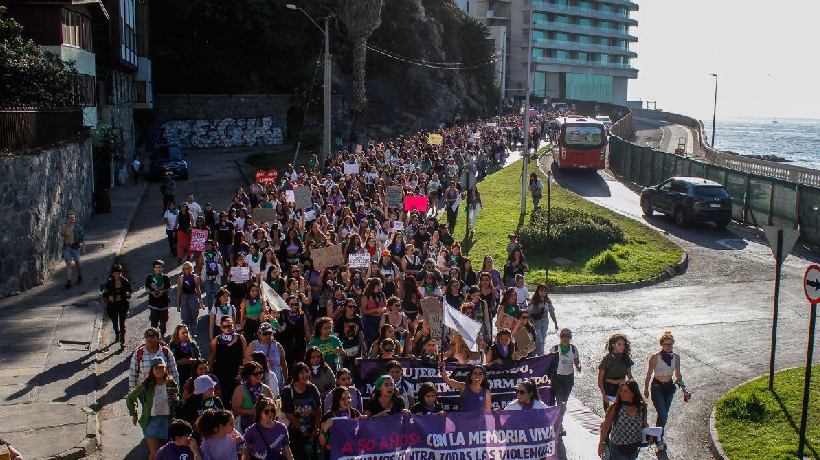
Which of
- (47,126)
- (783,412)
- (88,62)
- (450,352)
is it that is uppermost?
(88,62)

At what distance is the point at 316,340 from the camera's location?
10.8 m

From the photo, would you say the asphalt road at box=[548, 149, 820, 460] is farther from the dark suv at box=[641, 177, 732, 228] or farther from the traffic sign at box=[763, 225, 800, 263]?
the traffic sign at box=[763, 225, 800, 263]

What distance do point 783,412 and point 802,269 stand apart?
11531 mm

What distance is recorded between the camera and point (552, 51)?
444 ft

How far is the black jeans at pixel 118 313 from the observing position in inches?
571

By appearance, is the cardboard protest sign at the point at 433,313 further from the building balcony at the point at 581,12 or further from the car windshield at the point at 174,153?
the building balcony at the point at 581,12

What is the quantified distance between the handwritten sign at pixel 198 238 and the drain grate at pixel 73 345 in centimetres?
331

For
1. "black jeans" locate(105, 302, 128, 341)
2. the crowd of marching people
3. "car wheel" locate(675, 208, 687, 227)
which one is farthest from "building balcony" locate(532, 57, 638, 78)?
"black jeans" locate(105, 302, 128, 341)

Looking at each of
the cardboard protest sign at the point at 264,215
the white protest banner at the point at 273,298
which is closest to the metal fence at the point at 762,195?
the cardboard protest sign at the point at 264,215

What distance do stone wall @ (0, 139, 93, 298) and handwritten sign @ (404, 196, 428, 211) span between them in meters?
8.71

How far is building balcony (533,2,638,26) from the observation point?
5240 inches

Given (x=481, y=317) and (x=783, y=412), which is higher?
(x=481, y=317)

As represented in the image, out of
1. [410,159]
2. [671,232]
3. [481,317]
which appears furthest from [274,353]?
[410,159]

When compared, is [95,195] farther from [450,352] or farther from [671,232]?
[450,352]
